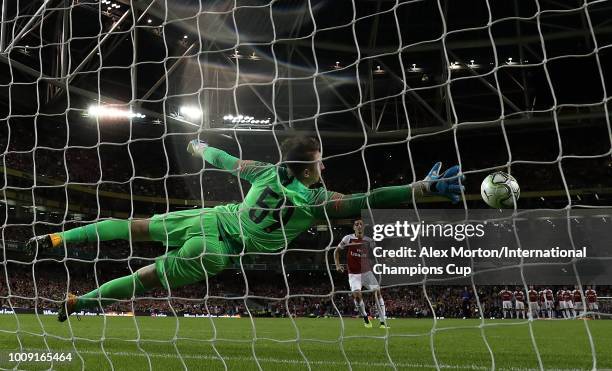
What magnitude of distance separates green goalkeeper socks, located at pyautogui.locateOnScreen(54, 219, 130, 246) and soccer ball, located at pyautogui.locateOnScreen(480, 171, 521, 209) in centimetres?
249

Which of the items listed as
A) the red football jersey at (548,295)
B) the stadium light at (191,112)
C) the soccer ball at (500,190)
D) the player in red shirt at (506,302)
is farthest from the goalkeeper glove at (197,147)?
the stadium light at (191,112)

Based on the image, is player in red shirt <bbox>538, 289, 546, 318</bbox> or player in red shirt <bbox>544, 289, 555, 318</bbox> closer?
player in red shirt <bbox>544, 289, 555, 318</bbox>

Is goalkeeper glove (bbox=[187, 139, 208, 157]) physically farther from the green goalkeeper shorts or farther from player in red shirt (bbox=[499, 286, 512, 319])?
player in red shirt (bbox=[499, 286, 512, 319])

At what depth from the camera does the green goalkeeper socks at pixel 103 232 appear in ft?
14.1

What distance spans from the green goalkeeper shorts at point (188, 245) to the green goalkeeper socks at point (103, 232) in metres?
0.19

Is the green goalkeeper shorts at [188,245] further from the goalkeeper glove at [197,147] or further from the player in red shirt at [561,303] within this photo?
the player in red shirt at [561,303]

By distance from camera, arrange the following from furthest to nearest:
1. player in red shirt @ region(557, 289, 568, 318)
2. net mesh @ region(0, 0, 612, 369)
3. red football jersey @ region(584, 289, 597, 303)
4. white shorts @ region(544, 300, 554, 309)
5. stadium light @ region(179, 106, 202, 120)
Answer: stadium light @ region(179, 106, 202, 120) < net mesh @ region(0, 0, 612, 369) < white shorts @ region(544, 300, 554, 309) < player in red shirt @ region(557, 289, 568, 318) < red football jersey @ region(584, 289, 597, 303)

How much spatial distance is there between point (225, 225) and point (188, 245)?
280 mm

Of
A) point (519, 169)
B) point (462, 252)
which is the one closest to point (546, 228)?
point (462, 252)

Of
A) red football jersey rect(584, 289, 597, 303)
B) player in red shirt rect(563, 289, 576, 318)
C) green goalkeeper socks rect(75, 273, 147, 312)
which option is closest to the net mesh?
player in red shirt rect(563, 289, 576, 318)

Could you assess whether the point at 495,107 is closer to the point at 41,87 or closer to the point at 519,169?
the point at 519,169

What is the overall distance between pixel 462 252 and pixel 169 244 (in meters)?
19.5

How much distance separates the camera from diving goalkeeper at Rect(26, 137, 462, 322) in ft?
13.3

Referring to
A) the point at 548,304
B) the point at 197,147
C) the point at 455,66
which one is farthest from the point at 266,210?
the point at 455,66
